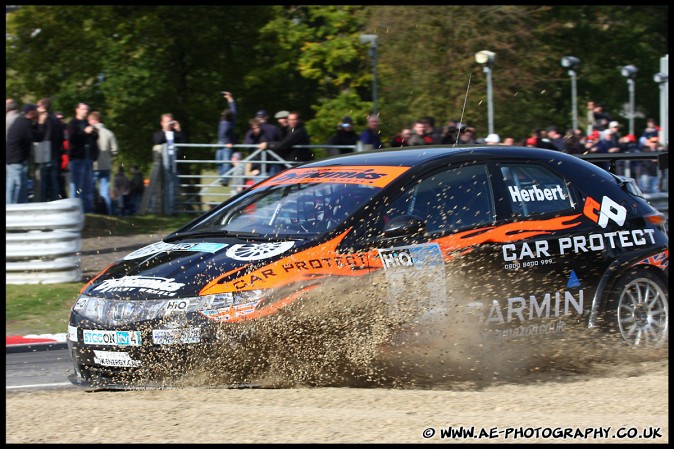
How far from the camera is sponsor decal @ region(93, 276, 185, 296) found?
6.37 m

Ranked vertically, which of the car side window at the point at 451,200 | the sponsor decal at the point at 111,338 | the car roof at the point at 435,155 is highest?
the car roof at the point at 435,155

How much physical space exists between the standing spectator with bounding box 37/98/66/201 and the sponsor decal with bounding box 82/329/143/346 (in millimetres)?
7958

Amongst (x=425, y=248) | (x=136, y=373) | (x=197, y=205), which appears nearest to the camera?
(x=136, y=373)

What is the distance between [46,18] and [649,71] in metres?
22.4

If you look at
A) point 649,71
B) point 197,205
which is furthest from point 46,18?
point 649,71

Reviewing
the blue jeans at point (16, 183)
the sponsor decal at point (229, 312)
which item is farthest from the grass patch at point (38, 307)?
the sponsor decal at point (229, 312)

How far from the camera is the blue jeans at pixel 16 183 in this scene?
1312cm

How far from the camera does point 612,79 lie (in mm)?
36500

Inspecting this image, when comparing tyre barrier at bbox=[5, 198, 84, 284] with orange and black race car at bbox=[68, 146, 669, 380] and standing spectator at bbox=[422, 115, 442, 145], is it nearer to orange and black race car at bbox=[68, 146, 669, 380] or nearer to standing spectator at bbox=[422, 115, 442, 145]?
orange and black race car at bbox=[68, 146, 669, 380]

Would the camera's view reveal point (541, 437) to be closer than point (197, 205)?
Yes

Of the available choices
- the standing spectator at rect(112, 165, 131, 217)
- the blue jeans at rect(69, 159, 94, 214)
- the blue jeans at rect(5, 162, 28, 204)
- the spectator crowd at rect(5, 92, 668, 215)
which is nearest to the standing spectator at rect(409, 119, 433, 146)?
the spectator crowd at rect(5, 92, 668, 215)

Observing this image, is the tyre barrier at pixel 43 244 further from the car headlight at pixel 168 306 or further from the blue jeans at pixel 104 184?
the car headlight at pixel 168 306

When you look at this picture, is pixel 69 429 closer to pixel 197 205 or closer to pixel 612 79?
pixel 197 205

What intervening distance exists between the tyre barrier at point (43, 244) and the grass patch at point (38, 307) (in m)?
0.15
